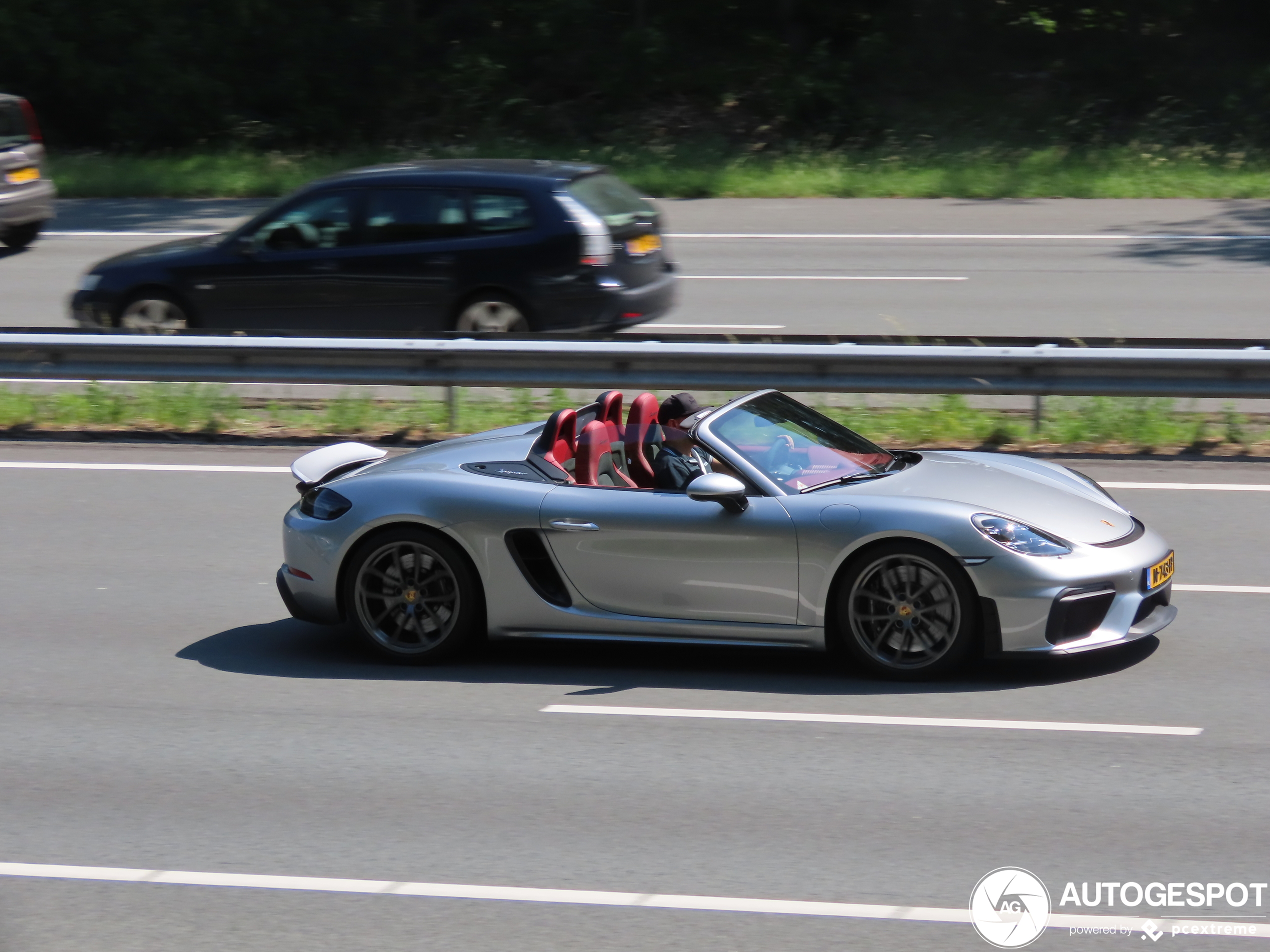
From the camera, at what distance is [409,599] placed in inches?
275

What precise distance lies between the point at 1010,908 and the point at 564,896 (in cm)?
130

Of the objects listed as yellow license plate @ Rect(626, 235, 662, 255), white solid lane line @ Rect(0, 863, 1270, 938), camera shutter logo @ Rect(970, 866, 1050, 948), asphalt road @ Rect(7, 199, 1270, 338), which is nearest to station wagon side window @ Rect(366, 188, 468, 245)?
yellow license plate @ Rect(626, 235, 662, 255)

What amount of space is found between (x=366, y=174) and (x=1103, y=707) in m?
9.04

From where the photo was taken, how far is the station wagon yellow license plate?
18953mm

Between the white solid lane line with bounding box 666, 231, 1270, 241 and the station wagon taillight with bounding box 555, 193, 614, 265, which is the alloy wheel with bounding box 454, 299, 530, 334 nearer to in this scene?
the station wagon taillight with bounding box 555, 193, 614, 265

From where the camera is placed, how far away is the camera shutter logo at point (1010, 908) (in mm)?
4418

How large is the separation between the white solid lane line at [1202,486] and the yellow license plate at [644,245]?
15.8ft

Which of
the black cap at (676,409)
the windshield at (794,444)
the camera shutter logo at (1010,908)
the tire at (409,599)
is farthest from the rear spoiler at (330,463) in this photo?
the camera shutter logo at (1010,908)

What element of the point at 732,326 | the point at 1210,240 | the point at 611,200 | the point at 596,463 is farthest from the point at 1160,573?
the point at 1210,240

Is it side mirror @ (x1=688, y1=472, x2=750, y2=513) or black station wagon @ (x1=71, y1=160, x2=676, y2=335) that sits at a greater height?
black station wagon @ (x1=71, y1=160, x2=676, y2=335)

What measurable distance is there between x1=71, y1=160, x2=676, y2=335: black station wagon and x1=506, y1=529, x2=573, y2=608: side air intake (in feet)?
20.9

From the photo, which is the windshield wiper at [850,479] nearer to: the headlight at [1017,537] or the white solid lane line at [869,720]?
the headlight at [1017,537]

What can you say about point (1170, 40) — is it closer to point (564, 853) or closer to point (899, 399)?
point (899, 399)

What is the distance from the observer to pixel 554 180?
1315 cm
